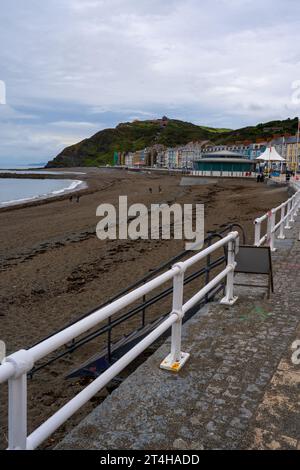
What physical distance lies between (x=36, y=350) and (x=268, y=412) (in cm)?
204

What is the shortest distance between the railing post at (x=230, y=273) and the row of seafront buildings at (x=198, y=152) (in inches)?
3475

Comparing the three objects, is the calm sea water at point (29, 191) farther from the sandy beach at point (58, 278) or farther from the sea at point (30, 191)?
the sandy beach at point (58, 278)

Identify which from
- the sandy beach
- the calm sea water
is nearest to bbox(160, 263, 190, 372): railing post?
the sandy beach

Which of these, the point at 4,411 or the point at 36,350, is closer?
the point at 36,350

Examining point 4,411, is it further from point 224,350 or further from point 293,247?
point 293,247

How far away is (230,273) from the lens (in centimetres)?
583

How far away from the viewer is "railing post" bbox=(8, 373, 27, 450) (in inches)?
81.6

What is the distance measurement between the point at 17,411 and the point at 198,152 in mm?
148641

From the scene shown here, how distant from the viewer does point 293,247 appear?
10430mm

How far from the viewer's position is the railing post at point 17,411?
207cm

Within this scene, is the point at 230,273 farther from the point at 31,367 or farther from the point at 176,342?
the point at 31,367

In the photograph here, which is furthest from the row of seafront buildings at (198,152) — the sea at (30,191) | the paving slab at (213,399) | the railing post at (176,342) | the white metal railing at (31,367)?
the white metal railing at (31,367)

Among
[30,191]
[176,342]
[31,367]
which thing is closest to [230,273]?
[176,342]
